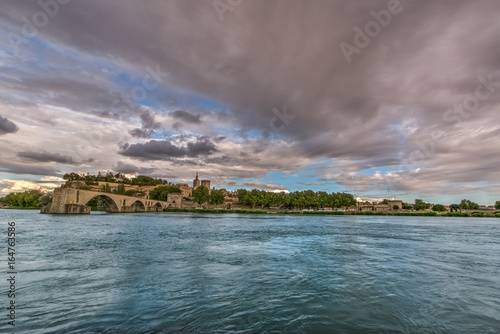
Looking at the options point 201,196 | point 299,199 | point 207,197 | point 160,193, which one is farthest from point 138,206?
point 299,199

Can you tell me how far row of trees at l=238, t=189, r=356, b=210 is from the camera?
16238 cm

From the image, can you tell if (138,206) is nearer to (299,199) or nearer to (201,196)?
(201,196)

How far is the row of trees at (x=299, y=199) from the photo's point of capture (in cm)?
16238

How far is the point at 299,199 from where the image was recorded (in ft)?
551

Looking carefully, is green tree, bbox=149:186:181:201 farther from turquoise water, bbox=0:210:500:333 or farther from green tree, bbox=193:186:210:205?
turquoise water, bbox=0:210:500:333

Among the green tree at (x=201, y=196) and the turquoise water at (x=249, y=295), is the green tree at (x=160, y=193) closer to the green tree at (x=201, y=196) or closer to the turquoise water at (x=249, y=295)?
the green tree at (x=201, y=196)

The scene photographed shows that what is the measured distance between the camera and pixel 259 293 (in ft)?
30.2

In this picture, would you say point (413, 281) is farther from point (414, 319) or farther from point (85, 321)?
point (85, 321)

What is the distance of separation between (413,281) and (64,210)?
9116 centimetres

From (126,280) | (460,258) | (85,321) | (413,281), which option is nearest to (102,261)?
(126,280)

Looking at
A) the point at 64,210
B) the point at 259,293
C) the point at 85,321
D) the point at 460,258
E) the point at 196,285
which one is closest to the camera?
the point at 85,321

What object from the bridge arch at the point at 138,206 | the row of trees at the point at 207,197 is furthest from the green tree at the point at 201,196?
the bridge arch at the point at 138,206

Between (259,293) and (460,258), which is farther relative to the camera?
(460,258)

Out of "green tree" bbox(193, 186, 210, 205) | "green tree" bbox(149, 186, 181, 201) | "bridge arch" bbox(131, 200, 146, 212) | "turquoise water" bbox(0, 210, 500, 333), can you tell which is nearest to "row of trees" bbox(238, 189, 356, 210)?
"green tree" bbox(193, 186, 210, 205)
